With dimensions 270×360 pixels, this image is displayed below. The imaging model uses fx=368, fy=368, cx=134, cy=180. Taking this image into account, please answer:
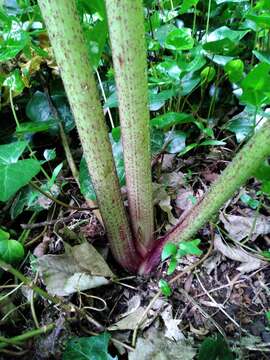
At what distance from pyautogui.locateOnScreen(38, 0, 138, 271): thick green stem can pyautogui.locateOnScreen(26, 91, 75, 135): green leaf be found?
1.23 ft

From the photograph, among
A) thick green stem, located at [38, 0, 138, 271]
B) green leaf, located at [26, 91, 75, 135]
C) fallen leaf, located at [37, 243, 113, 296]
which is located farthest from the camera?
green leaf, located at [26, 91, 75, 135]

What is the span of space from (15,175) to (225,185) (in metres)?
0.36

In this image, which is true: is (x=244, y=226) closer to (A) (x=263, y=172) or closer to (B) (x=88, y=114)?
(A) (x=263, y=172)

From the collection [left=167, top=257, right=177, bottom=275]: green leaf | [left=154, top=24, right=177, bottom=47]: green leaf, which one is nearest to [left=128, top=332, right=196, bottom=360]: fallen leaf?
[left=167, top=257, right=177, bottom=275]: green leaf

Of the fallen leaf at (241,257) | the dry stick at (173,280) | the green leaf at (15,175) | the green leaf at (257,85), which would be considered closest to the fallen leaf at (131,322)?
the dry stick at (173,280)

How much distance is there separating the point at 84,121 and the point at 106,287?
14.6 inches

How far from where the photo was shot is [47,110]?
1.03m

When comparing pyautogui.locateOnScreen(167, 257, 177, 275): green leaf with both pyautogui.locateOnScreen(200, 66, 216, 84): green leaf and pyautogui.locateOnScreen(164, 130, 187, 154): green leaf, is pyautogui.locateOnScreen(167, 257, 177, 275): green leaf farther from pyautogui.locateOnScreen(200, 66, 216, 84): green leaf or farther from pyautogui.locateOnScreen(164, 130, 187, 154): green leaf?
pyautogui.locateOnScreen(200, 66, 216, 84): green leaf

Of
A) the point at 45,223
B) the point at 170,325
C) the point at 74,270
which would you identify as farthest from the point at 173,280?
the point at 45,223

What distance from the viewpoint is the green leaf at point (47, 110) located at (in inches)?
40.2

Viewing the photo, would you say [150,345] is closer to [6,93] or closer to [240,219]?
A: [240,219]

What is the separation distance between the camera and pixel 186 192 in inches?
37.2

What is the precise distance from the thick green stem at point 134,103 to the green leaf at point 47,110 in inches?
14.6

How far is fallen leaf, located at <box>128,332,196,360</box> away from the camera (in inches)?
26.5
